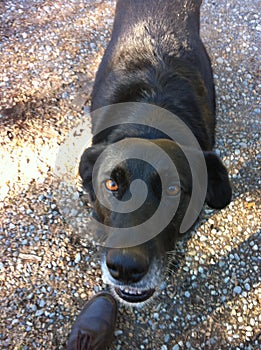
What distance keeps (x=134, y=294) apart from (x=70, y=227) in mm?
974

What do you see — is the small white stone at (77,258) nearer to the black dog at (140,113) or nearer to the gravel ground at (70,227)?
the gravel ground at (70,227)

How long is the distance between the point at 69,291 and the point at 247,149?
209cm

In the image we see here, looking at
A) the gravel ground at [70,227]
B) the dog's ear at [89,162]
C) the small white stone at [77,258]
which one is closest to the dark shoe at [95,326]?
the gravel ground at [70,227]

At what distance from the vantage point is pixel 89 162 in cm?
267

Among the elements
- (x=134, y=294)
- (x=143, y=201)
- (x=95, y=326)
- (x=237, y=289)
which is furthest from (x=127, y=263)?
(x=237, y=289)

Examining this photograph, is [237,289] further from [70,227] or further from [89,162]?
[89,162]

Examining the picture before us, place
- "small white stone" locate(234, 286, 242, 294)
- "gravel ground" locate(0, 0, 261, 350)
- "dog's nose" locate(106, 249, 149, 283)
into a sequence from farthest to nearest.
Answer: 1. "small white stone" locate(234, 286, 242, 294)
2. "gravel ground" locate(0, 0, 261, 350)
3. "dog's nose" locate(106, 249, 149, 283)

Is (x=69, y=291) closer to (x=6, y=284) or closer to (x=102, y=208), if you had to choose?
(x=6, y=284)

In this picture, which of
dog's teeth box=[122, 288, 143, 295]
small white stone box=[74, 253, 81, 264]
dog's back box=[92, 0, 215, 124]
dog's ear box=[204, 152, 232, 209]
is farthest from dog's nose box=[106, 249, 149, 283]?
dog's back box=[92, 0, 215, 124]

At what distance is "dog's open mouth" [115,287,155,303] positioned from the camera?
8.46 ft

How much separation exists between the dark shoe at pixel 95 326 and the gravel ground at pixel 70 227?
102mm

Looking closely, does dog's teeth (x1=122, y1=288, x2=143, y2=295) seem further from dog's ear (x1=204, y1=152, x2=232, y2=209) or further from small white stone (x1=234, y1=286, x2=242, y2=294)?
small white stone (x1=234, y1=286, x2=242, y2=294)

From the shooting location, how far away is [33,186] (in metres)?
3.49

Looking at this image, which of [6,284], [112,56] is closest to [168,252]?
[6,284]
